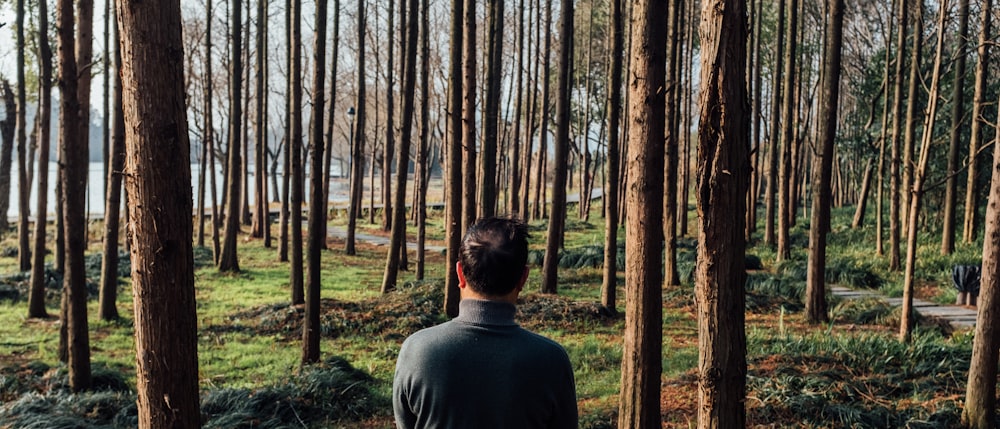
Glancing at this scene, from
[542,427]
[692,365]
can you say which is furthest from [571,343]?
[542,427]

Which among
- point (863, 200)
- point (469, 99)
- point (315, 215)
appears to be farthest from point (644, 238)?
point (863, 200)

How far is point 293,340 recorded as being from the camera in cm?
1086

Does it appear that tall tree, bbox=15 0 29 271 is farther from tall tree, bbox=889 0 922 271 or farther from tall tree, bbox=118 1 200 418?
tall tree, bbox=889 0 922 271

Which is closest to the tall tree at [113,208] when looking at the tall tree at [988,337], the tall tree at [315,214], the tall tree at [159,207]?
the tall tree at [315,214]

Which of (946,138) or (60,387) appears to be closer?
(60,387)

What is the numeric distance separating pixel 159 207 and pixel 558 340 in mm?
7337

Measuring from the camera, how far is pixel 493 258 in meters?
2.17

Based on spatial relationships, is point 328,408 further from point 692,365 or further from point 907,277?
point 907,277

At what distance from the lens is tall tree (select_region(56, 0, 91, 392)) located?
7445mm

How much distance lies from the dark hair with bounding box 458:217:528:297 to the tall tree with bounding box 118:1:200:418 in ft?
7.25

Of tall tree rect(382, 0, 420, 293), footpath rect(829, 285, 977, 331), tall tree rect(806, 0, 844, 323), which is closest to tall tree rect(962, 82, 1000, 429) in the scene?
tall tree rect(806, 0, 844, 323)

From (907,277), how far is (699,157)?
684cm

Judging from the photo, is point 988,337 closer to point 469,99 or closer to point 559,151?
point 469,99

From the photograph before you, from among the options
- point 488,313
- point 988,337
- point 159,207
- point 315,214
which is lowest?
point 988,337
